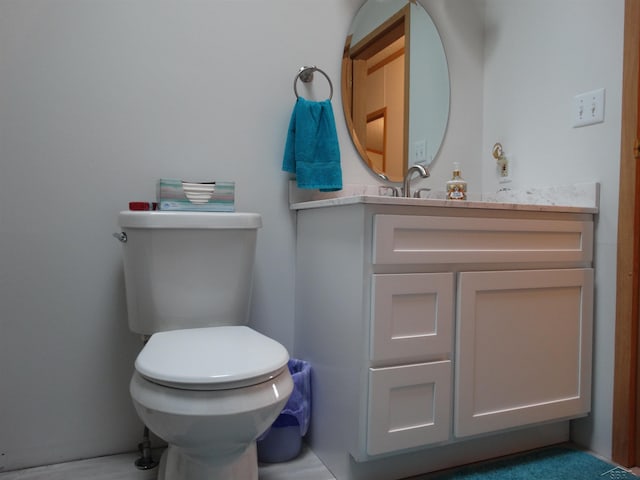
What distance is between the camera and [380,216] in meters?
1.20

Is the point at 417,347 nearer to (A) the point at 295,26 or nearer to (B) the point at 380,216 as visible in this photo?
(B) the point at 380,216

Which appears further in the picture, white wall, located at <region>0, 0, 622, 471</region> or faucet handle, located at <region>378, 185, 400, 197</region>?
faucet handle, located at <region>378, 185, 400, 197</region>

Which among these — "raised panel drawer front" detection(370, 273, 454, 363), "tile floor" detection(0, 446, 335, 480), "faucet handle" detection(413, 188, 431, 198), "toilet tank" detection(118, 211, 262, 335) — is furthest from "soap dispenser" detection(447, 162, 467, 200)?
"tile floor" detection(0, 446, 335, 480)

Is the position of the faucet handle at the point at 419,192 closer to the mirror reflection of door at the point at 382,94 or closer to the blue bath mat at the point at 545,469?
the mirror reflection of door at the point at 382,94

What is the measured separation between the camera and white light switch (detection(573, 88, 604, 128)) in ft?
4.91

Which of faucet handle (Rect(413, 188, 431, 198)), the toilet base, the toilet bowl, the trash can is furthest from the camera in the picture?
faucet handle (Rect(413, 188, 431, 198))

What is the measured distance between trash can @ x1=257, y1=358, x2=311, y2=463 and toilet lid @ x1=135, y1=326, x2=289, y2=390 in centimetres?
35

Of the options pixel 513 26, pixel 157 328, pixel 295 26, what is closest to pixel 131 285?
pixel 157 328

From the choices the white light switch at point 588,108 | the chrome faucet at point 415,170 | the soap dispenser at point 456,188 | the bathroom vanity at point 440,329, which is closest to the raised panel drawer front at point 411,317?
the bathroom vanity at point 440,329

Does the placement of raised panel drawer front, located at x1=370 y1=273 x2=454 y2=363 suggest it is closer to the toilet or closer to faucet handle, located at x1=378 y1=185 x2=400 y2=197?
the toilet

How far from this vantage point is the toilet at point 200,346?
948mm

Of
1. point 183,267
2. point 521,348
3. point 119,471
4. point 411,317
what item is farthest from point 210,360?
point 521,348

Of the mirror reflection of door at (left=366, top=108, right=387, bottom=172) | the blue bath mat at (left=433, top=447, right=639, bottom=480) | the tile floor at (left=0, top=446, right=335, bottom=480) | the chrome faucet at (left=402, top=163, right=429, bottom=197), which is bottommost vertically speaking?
the tile floor at (left=0, top=446, right=335, bottom=480)

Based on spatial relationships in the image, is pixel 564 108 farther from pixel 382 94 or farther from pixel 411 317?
pixel 411 317
